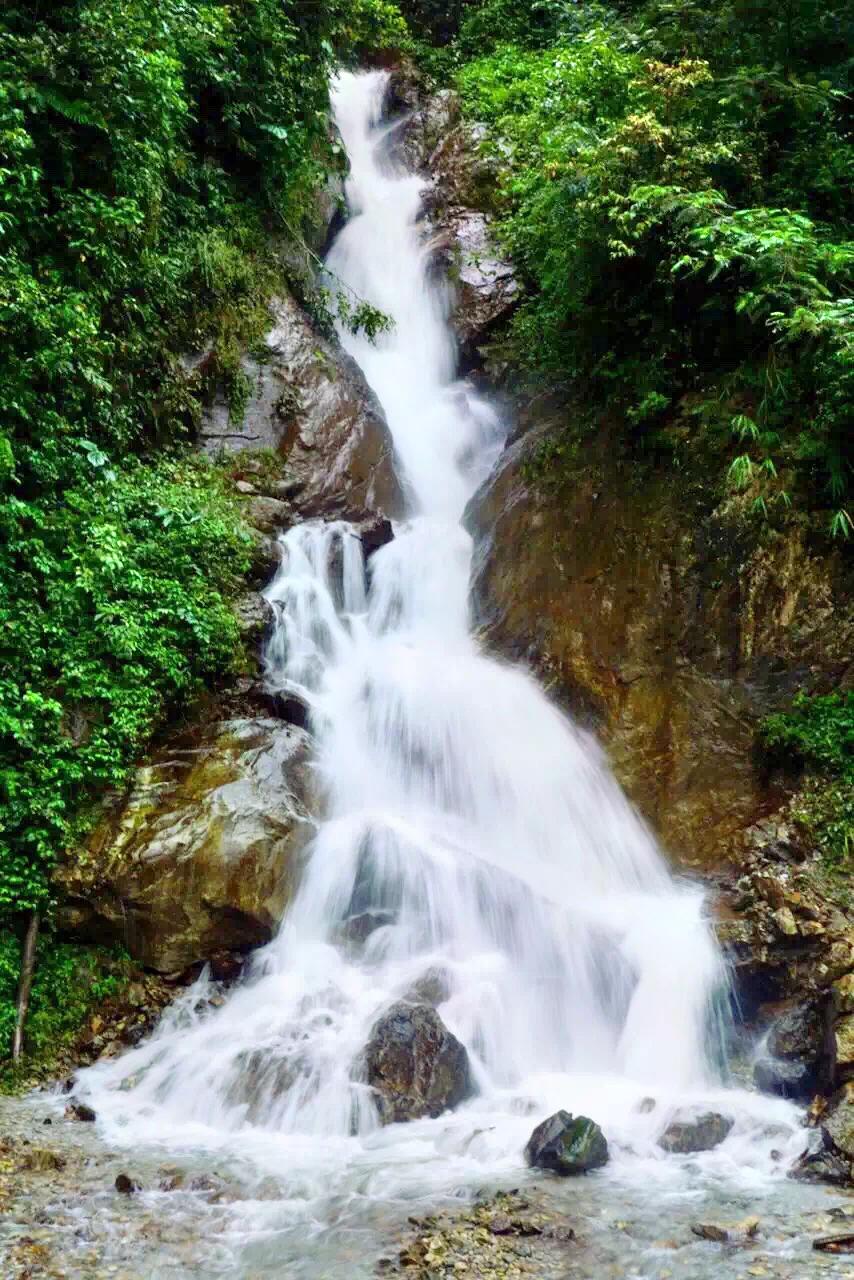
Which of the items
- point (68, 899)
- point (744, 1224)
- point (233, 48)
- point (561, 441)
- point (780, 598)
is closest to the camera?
point (744, 1224)

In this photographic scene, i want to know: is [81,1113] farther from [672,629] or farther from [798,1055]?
[672,629]

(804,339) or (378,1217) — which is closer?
(378,1217)

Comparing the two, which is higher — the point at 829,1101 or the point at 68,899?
the point at 68,899

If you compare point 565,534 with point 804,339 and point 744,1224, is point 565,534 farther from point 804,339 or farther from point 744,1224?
point 744,1224

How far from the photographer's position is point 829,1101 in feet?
17.7

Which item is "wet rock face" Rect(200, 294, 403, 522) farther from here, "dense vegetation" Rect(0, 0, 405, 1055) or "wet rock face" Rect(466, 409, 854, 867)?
"wet rock face" Rect(466, 409, 854, 867)

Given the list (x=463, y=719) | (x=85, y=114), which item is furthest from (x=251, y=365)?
(x=463, y=719)

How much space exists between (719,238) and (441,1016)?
24.3ft

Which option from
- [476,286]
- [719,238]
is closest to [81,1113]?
[719,238]

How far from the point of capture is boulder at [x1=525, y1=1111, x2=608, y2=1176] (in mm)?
4953

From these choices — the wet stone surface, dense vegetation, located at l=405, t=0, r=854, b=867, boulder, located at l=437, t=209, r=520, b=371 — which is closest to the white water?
the wet stone surface

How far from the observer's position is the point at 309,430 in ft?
38.9

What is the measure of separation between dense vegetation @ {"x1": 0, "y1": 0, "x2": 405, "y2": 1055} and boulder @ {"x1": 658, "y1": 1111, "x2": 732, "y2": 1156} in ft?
15.5

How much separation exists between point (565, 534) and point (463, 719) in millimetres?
2417
